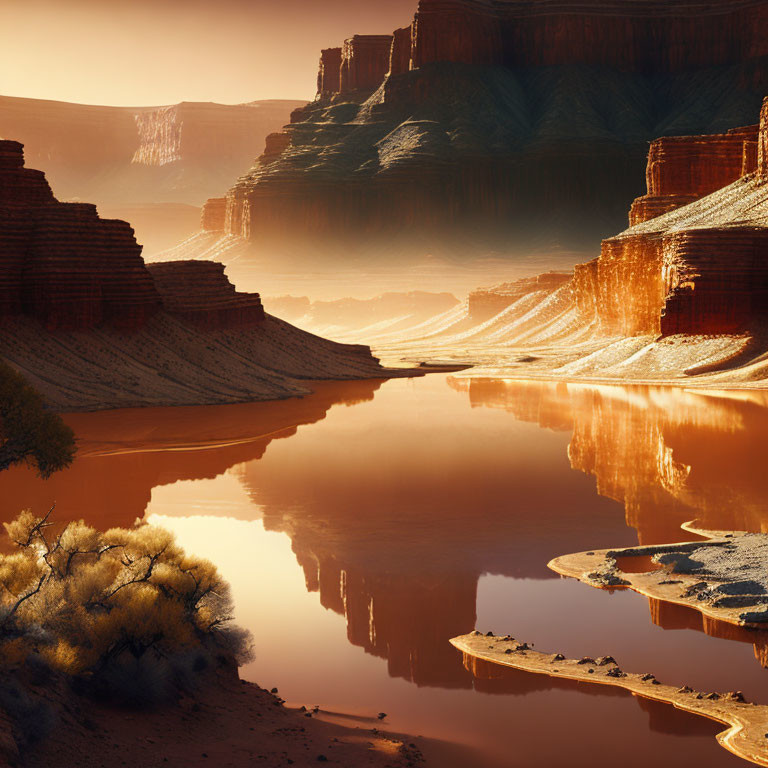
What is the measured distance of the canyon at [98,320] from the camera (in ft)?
142

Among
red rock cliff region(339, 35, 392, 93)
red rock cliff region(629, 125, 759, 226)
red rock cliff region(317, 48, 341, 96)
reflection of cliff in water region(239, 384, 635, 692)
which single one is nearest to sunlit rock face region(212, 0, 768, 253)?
red rock cliff region(339, 35, 392, 93)

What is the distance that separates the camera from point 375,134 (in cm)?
16575

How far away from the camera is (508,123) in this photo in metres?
160

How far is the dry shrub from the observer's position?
10328 mm

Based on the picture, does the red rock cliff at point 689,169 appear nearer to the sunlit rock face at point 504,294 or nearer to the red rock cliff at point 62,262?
the sunlit rock face at point 504,294

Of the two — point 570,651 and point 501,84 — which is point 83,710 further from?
point 501,84

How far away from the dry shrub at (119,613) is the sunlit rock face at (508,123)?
135082 mm

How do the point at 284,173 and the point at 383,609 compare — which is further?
the point at 284,173

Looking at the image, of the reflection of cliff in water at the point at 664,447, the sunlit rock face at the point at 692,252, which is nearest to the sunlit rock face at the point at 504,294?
the sunlit rock face at the point at 692,252

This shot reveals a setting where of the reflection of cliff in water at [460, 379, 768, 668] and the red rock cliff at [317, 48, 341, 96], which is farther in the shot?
the red rock cliff at [317, 48, 341, 96]

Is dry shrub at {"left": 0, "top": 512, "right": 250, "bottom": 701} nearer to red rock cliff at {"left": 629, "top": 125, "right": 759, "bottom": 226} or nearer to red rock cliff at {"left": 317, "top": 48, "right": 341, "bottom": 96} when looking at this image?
red rock cliff at {"left": 629, "top": 125, "right": 759, "bottom": 226}

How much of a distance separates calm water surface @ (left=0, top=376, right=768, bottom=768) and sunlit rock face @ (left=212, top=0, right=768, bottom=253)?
11512 cm

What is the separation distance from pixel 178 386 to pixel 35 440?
1090 inches

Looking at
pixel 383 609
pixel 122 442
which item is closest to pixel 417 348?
pixel 122 442
